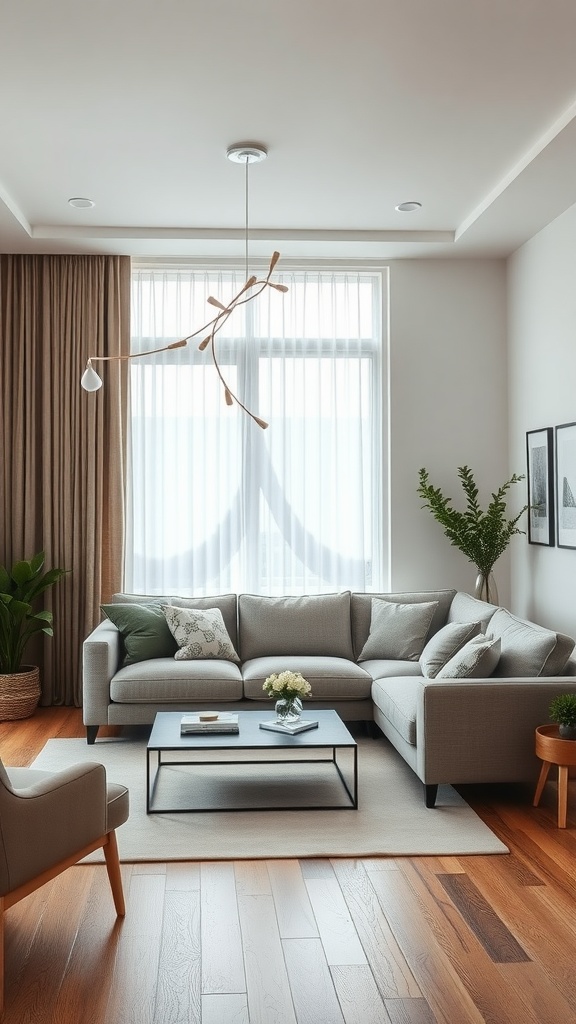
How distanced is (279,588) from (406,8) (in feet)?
12.2

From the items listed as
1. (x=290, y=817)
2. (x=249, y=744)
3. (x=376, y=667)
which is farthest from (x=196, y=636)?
(x=290, y=817)

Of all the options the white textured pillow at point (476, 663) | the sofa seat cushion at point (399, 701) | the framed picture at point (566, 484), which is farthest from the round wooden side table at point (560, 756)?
the framed picture at point (566, 484)

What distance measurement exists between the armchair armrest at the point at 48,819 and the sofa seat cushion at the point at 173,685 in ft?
6.25

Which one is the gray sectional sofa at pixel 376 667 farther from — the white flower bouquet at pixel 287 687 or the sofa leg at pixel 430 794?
Result: the white flower bouquet at pixel 287 687

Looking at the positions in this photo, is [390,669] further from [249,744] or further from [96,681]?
[96,681]

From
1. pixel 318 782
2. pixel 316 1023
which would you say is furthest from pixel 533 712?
pixel 316 1023

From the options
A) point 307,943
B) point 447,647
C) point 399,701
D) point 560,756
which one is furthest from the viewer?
point 447,647

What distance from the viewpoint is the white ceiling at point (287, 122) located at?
3119 millimetres

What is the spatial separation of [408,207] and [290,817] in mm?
3355

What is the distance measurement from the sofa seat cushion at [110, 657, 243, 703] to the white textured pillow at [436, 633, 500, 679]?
1.26 m

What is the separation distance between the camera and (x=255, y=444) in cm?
597

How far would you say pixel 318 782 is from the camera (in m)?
4.17

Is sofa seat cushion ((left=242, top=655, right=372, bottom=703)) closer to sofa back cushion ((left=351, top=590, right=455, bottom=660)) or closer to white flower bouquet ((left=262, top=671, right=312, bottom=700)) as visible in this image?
sofa back cushion ((left=351, top=590, right=455, bottom=660))

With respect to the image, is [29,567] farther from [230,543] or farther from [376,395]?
[376,395]
